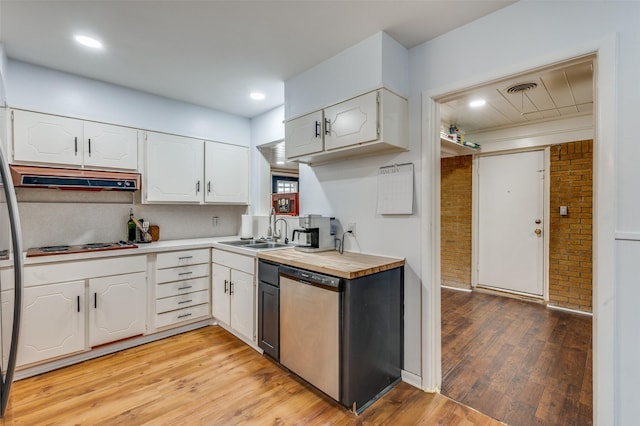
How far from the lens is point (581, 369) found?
2.33 meters

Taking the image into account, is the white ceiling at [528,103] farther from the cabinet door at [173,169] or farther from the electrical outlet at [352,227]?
the cabinet door at [173,169]

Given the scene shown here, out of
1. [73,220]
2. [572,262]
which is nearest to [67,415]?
[73,220]

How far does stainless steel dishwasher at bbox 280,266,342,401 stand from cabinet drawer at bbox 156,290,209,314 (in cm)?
131

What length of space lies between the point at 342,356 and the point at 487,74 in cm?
201

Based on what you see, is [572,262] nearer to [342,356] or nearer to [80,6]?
[342,356]

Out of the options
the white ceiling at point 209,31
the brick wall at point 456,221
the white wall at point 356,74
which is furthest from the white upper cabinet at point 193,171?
the brick wall at point 456,221

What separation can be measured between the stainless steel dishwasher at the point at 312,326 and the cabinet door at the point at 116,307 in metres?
1.48

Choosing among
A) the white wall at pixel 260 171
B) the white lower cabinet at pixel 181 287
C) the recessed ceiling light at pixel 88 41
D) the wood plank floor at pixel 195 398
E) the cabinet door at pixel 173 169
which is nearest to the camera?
the wood plank floor at pixel 195 398

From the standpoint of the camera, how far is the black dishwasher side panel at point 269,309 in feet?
7.64

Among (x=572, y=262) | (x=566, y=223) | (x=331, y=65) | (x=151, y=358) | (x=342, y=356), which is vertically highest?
(x=331, y=65)

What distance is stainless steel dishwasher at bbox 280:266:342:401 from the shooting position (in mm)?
1866

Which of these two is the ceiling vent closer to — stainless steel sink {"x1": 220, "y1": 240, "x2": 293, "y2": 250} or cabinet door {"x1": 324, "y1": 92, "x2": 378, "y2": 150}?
cabinet door {"x1": 324, "y1": 92, "x2": 378, "y2": 150}

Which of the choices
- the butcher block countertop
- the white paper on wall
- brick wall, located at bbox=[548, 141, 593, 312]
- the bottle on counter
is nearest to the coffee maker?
the butcher block countertop

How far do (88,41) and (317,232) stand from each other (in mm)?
2276
